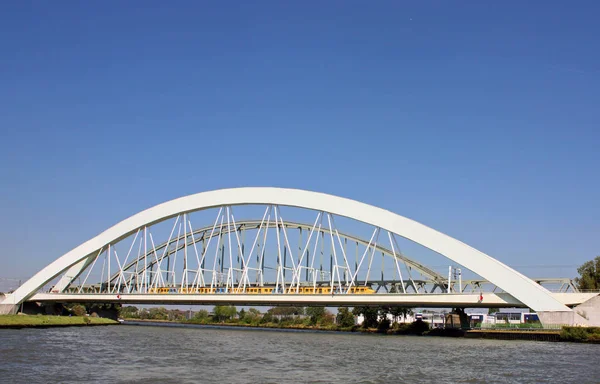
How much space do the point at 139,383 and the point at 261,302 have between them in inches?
1453

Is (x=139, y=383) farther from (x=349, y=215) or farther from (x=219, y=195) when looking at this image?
(x=219, y=195)

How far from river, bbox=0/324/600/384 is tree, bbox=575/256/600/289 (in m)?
31.9

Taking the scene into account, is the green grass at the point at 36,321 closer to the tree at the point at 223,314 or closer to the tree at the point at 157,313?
the tree at the point at 223,314

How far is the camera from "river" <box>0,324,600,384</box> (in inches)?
874

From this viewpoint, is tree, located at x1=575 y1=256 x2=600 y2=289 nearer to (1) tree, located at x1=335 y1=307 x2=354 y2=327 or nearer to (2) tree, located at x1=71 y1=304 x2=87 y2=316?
(1) tree, located at x1=335 y1=307 x2=354 y2=327

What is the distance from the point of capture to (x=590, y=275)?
6800 cm

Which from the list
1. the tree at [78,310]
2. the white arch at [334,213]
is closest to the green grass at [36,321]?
the white arch at [334,213]

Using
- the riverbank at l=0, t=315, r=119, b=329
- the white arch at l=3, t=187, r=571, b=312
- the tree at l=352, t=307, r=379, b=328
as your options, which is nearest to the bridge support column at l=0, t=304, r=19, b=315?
the white arch at l=3, t=187, r=571, b=312

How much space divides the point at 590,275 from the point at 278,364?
52.5 metres

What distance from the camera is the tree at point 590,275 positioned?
6631cm

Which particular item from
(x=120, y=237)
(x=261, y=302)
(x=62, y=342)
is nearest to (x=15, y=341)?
(x=62, y=342)

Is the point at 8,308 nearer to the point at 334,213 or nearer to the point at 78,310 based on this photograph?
the point at 78,310

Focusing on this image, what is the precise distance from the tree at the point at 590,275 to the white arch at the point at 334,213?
83.5ft

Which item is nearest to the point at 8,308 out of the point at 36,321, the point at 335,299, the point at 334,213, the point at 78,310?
the point at 78,310
